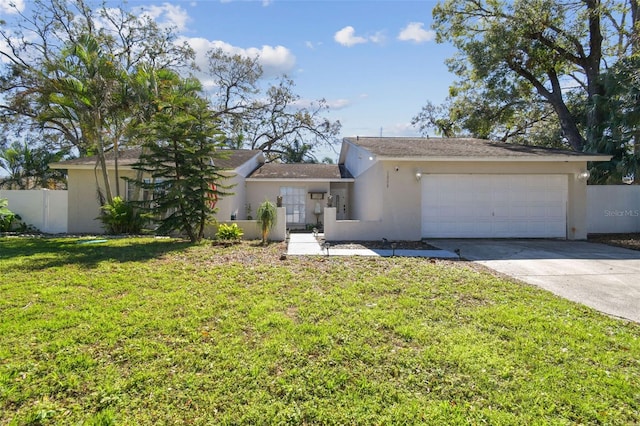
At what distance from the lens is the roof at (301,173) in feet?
58.3

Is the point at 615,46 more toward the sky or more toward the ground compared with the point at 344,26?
more toward the sky

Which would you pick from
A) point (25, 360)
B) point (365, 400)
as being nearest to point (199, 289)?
point (25, 360)

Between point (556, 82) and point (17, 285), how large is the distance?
25.4 meters

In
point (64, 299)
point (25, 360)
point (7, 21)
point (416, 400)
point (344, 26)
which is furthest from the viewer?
point (7, 21)

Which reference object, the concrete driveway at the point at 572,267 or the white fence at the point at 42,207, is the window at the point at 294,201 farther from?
the white fence at the point at 42,207

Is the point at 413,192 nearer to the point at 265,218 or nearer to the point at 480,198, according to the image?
the point at 480,198

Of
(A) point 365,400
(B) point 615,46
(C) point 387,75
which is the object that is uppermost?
(B) point 615,46

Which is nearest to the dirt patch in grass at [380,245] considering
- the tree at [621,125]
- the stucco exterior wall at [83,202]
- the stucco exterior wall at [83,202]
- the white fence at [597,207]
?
the stucco exterior wall at [83,202]

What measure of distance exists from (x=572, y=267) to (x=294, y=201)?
12515mm

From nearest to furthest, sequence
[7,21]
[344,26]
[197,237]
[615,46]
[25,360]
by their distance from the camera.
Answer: [25,360]
[197,237]
[344,26]
[7,21]
[615,46]

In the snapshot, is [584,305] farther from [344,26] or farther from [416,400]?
[344,26]

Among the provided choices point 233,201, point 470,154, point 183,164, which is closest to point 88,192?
Answer: point 233,201

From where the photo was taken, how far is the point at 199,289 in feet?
19.1

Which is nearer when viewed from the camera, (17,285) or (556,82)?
(17,285)
